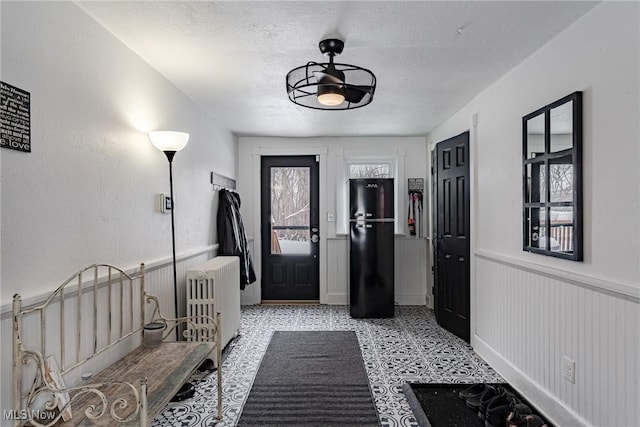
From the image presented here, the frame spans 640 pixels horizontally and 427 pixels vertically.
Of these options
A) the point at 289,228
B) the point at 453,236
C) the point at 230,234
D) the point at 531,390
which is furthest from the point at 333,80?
the point at 289,228

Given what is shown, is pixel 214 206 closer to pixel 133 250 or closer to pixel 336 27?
pixel 133 250

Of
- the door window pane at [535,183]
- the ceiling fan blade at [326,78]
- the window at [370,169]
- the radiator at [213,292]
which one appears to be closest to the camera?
the ceiling fan blade at [326,78]

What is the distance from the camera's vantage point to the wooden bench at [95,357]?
5.28 ft

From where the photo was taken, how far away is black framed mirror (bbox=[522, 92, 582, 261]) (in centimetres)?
225

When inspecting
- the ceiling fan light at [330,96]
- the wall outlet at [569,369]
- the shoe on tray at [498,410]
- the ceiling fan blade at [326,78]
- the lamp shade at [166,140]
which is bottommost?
the shoe on tray at [498,410]

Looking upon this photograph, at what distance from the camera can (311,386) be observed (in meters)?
3.04

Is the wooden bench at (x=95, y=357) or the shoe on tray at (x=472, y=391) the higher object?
the wooden bench at (x=95, y=357)

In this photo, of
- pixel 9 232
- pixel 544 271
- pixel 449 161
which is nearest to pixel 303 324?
pixel 449 161

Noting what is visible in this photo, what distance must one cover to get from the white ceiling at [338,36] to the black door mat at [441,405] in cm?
229

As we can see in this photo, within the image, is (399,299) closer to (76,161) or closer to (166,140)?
(166,140)

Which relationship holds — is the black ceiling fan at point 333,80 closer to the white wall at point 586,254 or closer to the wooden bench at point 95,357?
the white wall at point 586,254

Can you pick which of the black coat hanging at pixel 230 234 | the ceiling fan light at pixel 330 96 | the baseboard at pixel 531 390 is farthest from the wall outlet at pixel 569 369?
the black coat hanging at pixel 230 234

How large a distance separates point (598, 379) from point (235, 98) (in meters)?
3.31

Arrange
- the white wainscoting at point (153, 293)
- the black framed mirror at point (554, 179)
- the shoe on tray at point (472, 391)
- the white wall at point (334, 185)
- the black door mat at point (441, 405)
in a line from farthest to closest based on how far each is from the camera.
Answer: the white wall at point (334, 185) → the shoe on tray at point (472, 391) → the black door mat at point (441, 405) → the black framed mirror at point (554, 179) → the white wainscoting at point (153, 293)
